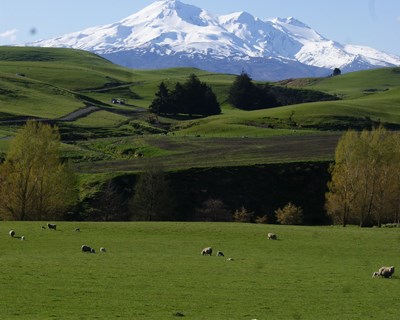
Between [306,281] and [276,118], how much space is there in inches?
5405

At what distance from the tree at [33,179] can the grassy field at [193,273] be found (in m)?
17.4

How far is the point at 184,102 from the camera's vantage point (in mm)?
195875

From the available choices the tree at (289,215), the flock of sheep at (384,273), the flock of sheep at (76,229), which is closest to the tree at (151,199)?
the tree at (289,215)

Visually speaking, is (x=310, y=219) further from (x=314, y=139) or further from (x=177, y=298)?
(x=177, y=298)

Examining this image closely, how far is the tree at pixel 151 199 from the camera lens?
277 feet

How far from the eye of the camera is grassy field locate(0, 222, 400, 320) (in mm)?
29234

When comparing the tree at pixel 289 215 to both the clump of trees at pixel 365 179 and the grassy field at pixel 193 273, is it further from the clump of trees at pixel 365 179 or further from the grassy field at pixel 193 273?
the grassy field at pixel 193 273

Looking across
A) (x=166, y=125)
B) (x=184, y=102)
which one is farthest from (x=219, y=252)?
(x=184, y=102)

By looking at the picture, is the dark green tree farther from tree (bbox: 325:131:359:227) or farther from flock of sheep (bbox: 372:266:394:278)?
flock of sheep (bbox: 372:266:394:278)

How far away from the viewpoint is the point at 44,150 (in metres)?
79.0

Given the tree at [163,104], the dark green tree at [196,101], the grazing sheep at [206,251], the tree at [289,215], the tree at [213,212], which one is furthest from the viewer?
the dark green tree at [196,101]

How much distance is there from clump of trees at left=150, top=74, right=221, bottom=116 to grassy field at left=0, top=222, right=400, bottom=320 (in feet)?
440

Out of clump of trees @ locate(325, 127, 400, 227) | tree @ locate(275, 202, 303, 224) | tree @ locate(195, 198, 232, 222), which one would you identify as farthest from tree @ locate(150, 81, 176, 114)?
clump of trees @ locate(325, 127, 400, 227)

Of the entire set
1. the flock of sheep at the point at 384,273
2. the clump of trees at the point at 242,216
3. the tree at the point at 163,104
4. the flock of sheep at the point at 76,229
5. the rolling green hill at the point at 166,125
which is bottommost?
the clump of trees at the point at 242,216
